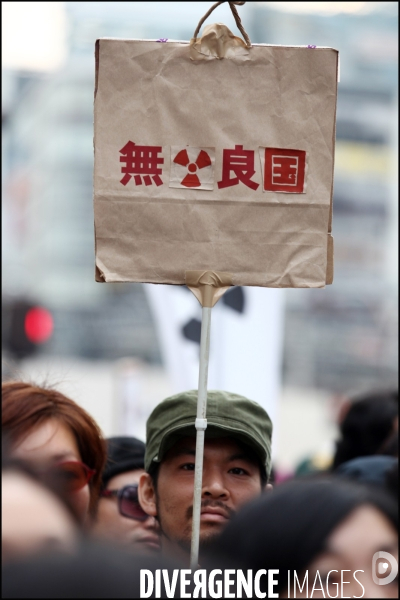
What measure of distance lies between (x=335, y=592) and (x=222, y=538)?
0.19m

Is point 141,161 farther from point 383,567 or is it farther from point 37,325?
point 37,325

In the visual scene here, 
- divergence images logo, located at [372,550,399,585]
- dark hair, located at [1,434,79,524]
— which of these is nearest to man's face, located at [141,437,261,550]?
divergence images logo, located at [372,550,399,585]

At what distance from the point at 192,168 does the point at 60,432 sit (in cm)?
68

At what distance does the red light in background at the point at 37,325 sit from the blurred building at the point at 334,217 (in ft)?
112

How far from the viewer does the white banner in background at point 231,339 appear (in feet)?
14.7

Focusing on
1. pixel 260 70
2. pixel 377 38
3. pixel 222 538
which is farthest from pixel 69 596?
pixel 377 38

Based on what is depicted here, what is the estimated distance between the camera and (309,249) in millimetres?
2348

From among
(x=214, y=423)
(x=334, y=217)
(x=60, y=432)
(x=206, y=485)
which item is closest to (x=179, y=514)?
(x=206, y=485)

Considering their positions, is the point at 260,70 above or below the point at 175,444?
above

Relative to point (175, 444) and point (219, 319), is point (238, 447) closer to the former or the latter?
point (175, 444)

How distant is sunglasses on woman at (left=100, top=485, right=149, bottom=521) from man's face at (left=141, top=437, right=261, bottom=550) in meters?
0.38

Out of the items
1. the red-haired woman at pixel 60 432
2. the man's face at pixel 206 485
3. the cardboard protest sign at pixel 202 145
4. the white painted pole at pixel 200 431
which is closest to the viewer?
the red-haired woman at pixel 60 432

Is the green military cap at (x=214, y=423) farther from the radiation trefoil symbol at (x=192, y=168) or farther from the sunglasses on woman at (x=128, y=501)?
the radiation trefoil symbol at (x=192, y=168)

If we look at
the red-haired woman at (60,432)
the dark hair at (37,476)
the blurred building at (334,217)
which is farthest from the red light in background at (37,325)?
the blurred building at (334,217)
